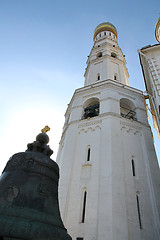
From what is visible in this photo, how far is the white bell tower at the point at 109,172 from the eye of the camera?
8062mm

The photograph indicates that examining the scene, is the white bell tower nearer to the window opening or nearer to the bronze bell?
the window opening

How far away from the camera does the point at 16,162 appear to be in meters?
3.99

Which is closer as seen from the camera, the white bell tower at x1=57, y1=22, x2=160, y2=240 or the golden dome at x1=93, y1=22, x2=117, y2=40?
the white bell tower at x1=57, y1=22, x2=160, y2=240

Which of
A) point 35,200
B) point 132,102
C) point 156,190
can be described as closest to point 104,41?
point 132,102

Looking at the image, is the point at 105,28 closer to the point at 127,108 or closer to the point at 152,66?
the point at 127,108

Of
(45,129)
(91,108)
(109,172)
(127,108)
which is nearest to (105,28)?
(127,108)

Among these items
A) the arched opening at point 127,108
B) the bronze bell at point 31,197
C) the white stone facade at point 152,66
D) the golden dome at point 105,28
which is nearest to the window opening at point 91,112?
the arched opening at point 127,108

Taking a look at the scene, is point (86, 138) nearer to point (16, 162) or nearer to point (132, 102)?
point (132, 102)

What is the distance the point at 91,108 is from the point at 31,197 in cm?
1198

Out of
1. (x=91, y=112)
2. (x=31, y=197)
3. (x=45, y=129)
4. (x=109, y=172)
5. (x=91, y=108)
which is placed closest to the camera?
(x=31, y=197)

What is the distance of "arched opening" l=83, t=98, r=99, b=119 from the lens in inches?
572

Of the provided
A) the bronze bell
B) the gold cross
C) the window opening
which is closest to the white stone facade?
the window opening

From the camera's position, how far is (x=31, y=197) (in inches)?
133

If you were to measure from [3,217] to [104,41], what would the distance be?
2611 cm
